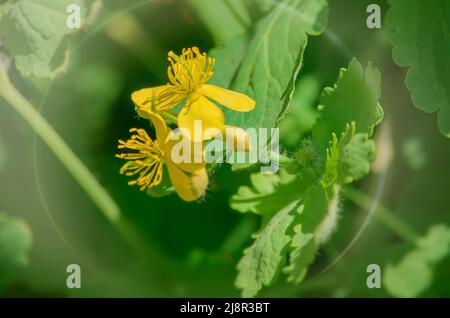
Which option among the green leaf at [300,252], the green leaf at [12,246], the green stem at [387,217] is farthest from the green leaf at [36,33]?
the green stem at [387,217]

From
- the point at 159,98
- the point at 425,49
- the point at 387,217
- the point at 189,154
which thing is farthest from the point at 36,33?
the point at 387,217

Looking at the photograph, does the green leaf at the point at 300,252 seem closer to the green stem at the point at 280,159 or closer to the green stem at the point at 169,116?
the green stem at the point at 280,159

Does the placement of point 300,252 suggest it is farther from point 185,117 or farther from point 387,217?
point 387,217

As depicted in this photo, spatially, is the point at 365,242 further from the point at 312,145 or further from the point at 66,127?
the point at 66,127

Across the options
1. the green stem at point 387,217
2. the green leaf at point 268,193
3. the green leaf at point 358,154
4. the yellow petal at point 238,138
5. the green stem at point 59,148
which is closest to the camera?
the green leaf at point 358,154

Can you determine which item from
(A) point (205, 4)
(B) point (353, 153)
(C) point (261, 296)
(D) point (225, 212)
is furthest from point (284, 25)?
(C) point (261, 296)

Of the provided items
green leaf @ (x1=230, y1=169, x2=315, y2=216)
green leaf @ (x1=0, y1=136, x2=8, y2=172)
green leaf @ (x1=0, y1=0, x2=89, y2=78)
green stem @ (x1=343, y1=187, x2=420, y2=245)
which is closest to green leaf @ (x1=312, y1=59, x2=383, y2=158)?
green leaf @ (x1=230, y1=169, x2=315, y2=216)
